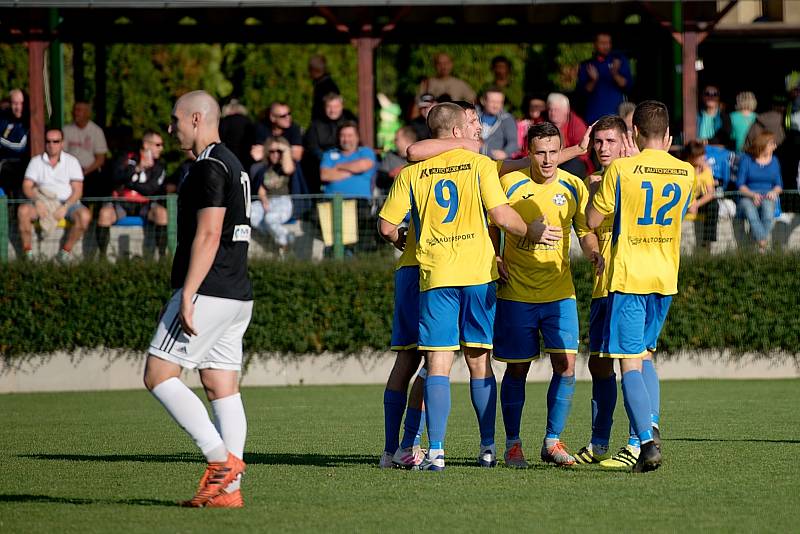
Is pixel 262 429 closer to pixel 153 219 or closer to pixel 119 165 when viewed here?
pixel 153 219

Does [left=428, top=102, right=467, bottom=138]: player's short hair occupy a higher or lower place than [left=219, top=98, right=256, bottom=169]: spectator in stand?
lower

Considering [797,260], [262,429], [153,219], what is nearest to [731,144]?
[797,260]

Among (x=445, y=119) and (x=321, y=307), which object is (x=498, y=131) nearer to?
(x=321, y=307)

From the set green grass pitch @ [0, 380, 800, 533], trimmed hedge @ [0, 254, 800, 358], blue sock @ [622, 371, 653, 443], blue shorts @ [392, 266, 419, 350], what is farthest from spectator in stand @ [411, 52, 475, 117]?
blue sock @ [622, 371, 653, 443]

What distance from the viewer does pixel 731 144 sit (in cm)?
1875

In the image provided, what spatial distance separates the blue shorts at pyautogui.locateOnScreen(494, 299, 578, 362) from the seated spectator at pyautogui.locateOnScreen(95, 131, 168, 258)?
8354 mm

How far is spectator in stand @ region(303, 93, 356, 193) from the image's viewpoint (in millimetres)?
17547

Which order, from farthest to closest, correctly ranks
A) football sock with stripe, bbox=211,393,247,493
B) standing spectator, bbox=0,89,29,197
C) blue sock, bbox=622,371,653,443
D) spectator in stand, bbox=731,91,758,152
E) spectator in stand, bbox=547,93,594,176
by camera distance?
spectator in stand, bbox=731,91,758,152
standing spectator, bbox=0,89,29,197
spectator in stand, bbox=547,93,594,176
blue sock, bbox=622,371,653,443
football sock with stripe, bbox=211,393,247,493

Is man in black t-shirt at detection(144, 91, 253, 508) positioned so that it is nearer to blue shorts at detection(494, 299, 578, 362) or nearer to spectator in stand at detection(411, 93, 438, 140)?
blue shorts at detection(494, 299, 578, 362)

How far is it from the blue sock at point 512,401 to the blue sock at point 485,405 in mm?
137

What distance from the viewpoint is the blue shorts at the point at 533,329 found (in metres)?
8.57

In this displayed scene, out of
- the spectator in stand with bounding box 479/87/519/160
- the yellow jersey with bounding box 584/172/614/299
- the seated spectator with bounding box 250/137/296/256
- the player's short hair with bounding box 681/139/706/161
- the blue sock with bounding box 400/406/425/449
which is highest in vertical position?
the spectator in stand with bounding box 479/87/519/160

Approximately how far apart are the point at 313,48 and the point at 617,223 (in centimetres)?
2367

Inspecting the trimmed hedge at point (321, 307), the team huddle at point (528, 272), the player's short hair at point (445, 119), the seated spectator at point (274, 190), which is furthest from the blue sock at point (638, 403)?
the seated spectator at point (274, 190)
